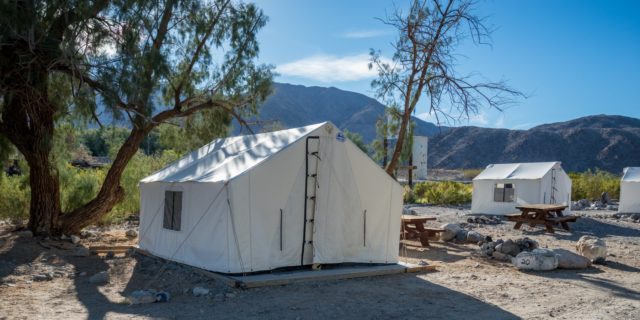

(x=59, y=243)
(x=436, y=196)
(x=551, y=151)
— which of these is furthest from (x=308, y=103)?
(x=59, y=243)

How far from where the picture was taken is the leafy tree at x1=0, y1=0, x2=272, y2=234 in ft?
25.1

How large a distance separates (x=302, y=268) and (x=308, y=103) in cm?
11757

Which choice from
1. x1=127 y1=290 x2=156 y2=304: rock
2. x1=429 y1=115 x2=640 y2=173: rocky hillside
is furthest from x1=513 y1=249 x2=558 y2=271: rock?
x1=429 y1=115 x2=640 y2=173: rocky hillside

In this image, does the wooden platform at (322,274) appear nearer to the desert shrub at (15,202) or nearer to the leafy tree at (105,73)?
the leafy tree at (105,73)

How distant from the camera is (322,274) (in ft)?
23.9

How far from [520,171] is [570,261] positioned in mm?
11075

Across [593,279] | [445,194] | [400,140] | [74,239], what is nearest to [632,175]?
[445,194]

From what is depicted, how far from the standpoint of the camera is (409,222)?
11.8 meters

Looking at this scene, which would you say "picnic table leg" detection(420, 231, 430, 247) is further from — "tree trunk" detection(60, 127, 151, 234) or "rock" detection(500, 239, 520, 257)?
"tree trunk" detection(60, 127, 151, 234)

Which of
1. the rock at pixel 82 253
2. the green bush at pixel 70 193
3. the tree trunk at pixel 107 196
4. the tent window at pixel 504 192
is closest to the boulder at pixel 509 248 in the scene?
the tree trunk at pixel 107 196

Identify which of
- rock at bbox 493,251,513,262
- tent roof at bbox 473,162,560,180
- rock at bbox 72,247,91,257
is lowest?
rock at bbox 72,247,91,257

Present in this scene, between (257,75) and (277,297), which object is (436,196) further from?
(277,297)

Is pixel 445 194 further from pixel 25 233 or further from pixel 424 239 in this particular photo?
pixel 25 233

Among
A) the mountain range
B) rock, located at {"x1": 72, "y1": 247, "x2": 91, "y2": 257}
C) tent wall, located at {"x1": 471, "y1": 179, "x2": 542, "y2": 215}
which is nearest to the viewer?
rock, located at {"x1": 72, "y1": 247, "x2": 91, "y2": 257}
